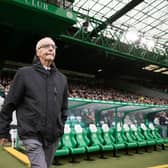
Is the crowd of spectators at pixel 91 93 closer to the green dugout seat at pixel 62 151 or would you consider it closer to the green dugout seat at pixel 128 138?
the green dugout seat at pixel 128 138

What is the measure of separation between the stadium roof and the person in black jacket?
10523 millimetres

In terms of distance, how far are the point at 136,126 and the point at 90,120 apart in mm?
1885

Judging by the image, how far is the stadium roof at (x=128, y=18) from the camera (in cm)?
1323

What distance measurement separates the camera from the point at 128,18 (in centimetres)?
1570

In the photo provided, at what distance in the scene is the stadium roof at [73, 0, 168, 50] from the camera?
13234 millimetres

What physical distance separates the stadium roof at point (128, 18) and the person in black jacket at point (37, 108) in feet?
34.5

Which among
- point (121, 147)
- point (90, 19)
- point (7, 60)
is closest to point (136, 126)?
point (121, 147)

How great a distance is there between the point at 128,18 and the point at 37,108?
14936mm

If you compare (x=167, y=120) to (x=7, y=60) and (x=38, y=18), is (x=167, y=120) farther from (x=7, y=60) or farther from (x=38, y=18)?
(x=7, y=60)

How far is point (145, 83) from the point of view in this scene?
26828mm

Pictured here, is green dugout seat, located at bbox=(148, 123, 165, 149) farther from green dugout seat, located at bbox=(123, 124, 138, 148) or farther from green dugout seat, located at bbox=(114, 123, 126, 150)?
green dugout seat, located at bbox=(114, 123, 126, 150)

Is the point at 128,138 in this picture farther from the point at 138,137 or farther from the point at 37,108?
the point at 37,108

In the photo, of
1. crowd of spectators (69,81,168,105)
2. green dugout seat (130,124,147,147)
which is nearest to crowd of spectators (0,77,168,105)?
crowd of spectators (69,81,168,105)

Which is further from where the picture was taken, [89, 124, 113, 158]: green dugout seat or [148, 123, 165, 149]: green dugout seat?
[148, 123, 165, 149]: green dugout seat
